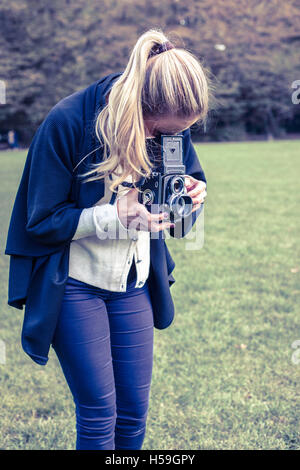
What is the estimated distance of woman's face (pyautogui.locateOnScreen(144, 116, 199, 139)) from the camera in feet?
4.81

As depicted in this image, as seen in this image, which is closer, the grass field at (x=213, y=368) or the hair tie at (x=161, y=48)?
the hair tie at (x=161, y=48)

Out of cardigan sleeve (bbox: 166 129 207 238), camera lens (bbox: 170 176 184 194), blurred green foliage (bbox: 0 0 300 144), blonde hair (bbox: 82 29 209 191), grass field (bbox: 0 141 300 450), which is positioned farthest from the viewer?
blurred green foliage (bbox: 0 0 300 144)

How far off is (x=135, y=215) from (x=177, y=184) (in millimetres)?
173

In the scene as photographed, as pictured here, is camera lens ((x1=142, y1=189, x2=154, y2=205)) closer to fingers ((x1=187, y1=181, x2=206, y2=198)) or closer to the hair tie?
fingers ((x1=187, y1=181, x2=206, y2=198))

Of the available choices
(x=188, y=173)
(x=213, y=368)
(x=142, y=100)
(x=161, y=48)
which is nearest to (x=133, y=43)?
(x=213, y=368)

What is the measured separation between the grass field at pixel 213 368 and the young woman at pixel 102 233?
3.20 ft

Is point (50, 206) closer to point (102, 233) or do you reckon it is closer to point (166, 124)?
point (102, 233)

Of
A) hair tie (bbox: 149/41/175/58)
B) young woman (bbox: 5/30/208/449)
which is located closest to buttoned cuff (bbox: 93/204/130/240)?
young woman (bbox: 5/30/208/449)

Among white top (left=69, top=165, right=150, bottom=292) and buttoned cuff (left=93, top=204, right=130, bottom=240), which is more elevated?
buttoned cuff (left=93, top=204, right=130, bottom=240)

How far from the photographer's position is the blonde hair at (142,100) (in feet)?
4.53

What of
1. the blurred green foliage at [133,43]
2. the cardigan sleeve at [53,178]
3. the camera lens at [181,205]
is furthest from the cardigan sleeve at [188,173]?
the blurred green foliage at [133,43]

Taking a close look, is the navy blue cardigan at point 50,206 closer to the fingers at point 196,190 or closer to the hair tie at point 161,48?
the hair tie at point 161,48

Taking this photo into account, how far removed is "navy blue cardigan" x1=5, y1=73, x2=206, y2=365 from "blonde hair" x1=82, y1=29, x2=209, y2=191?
0.23 ft
